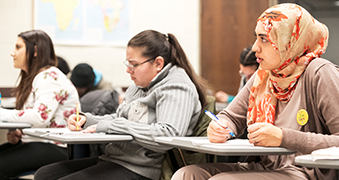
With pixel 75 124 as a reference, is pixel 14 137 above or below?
below

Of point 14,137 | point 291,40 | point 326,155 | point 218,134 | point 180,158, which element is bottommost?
point 14,137

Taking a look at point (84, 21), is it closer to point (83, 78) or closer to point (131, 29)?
point (131, 29)

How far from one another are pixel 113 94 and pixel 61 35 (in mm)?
2104

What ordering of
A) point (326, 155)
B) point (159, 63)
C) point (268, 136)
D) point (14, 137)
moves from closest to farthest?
point (326, 155) < point (268, 136) < point (159, 63) < point (14, 137)

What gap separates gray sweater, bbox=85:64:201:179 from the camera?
70.4 inches

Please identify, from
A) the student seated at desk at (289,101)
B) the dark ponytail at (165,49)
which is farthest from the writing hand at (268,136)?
the dark ponytail at (165,49)

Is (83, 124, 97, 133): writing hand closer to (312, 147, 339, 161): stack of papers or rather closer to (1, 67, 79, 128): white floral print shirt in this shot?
(1, 67, 79, 128): white floral print shirt

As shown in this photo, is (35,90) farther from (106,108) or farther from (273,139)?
(273,139)

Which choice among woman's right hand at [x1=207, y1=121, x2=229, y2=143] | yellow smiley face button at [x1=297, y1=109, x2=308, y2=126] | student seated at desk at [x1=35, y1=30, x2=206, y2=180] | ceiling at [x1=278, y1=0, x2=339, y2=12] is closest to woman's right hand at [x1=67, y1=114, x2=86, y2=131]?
student seated at desk at [x1=35, y1=30, x2=206, y2=180]

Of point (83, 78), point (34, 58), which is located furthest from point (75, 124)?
point (83, 78)

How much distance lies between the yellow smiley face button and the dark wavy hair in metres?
1.81

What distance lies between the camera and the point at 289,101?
59.2 inches

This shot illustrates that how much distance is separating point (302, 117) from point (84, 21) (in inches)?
143

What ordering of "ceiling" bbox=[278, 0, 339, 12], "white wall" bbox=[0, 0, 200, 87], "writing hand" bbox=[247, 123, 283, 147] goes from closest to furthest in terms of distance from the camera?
1. "writing hand" bbox=[247, 123, 283, 147]
2. "white wall" bbox=[0, 0, 200, 87]
3. "ceiling" bbox=[278, 0, 339, 12]
